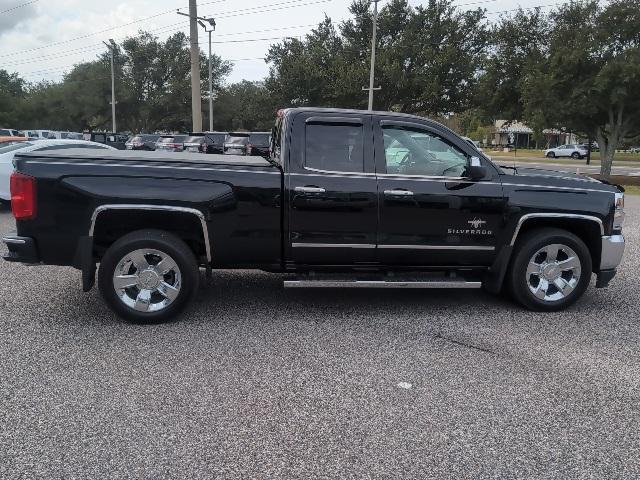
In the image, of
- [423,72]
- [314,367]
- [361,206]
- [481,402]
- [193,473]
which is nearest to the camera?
[193,473]

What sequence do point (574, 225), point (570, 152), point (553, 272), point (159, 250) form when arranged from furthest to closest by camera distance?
point (570, 152)
point (574, 225)
point (553, 272)
point (159, 250)

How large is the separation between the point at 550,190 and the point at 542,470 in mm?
3262

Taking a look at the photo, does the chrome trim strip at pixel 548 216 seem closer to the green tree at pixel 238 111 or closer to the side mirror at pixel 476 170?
the side mirror at pixel 476 170

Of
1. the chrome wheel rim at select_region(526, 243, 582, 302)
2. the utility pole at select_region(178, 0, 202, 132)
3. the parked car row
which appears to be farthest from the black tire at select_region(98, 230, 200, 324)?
the utility pole at select_region(178, 0, 202, 132)

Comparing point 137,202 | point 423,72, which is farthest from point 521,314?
point 423,72

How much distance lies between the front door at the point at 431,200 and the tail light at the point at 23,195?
3.06 meters

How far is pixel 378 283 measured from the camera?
5.43 m

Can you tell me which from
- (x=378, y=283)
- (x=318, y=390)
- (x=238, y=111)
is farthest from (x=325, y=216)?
(x=238, y=111)

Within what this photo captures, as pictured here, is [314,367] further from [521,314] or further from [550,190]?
[550,190]

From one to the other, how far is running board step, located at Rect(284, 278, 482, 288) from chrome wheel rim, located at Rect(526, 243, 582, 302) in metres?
0.65

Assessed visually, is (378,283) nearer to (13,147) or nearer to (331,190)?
(331,190)

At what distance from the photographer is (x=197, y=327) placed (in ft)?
16.8

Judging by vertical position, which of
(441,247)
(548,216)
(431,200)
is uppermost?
(431,200)

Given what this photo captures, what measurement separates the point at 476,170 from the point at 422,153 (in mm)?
543
